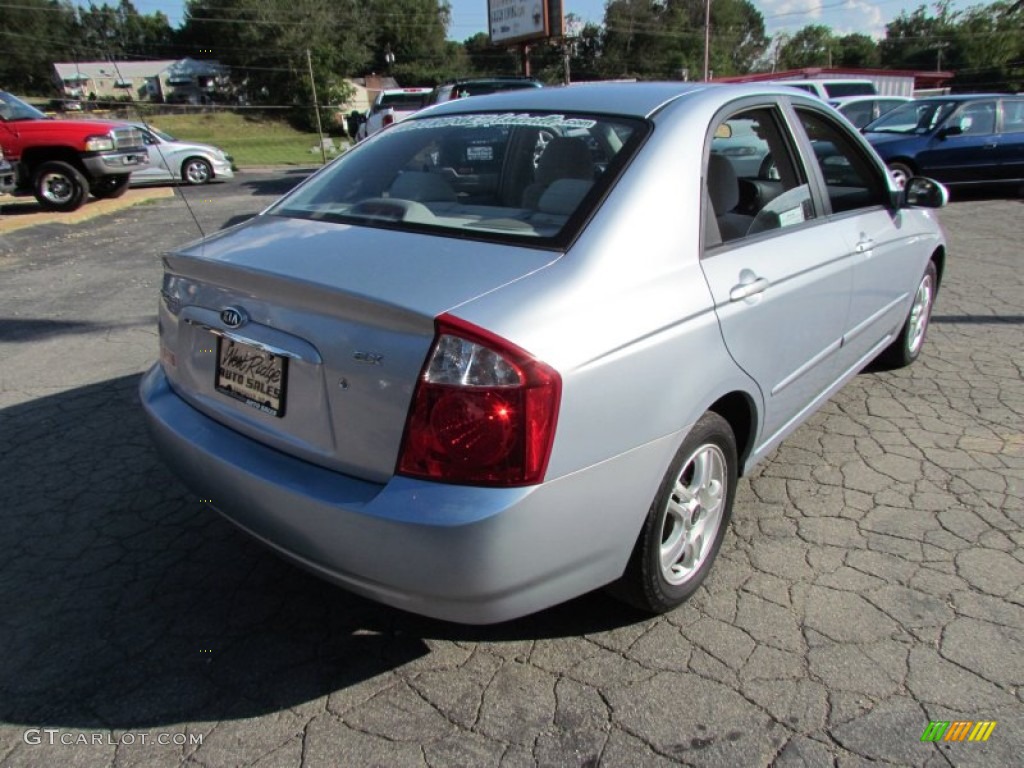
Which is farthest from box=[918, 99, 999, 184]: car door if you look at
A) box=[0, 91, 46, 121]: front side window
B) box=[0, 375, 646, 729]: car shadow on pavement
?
box=[0, 91, 46, 121]: front side window

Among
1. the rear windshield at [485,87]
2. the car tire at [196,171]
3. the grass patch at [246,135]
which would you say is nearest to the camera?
the rear windshield at [485,87]

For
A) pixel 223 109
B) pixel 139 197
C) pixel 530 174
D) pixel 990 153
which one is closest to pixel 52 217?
pixel 139 197

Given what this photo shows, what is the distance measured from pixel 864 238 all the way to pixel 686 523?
1.78 m

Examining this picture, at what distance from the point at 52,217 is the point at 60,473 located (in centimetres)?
940

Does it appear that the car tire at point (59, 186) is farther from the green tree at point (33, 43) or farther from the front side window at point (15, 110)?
the green tree at point (33, 43)

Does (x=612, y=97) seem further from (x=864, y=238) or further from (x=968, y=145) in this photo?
(x=968, y=145)

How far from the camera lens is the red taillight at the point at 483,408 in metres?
1.81

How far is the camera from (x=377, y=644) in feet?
7.93

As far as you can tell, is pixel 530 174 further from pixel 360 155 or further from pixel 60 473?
pixel 60 473

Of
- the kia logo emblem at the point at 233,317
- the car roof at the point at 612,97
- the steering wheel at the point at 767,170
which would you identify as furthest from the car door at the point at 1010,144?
the kia logo emblem at the point at 233,317

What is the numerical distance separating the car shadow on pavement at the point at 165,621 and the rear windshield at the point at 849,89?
63.7 feet
